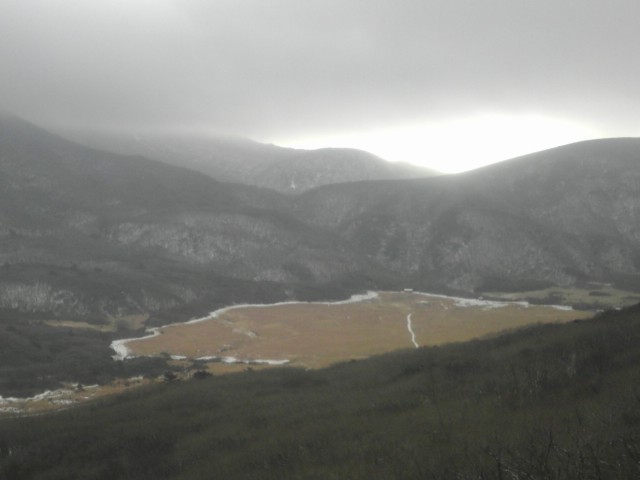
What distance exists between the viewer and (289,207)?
19625 centimetres

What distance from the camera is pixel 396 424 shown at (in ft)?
58.0

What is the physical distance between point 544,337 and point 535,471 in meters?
22.0

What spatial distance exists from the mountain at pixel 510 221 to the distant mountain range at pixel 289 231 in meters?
0.39

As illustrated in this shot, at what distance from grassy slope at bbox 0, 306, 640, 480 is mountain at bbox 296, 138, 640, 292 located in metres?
102

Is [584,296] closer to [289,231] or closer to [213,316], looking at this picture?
[213,316]

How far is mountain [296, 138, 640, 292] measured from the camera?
13775 centimetres

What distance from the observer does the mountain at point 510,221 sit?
137750 mm

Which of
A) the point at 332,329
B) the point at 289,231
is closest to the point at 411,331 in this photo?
the point at 332,329

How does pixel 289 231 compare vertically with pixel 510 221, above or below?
below

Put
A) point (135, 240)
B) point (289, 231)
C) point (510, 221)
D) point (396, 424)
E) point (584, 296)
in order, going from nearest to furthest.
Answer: point (396, 424) → point (584, 296) → point (135, 240) → point (510, 221) → point (289, 231)

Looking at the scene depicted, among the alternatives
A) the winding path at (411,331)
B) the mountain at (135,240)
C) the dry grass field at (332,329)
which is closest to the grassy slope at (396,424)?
the dry grass field at (332,329)

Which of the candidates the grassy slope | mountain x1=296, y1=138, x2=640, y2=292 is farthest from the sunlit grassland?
the grassy slope

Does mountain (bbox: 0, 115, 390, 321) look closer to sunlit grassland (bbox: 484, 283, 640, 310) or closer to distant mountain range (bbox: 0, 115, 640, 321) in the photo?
distant mountain range (bbox: 0, 115, 640, 321)

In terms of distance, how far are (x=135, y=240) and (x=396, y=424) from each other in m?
128
